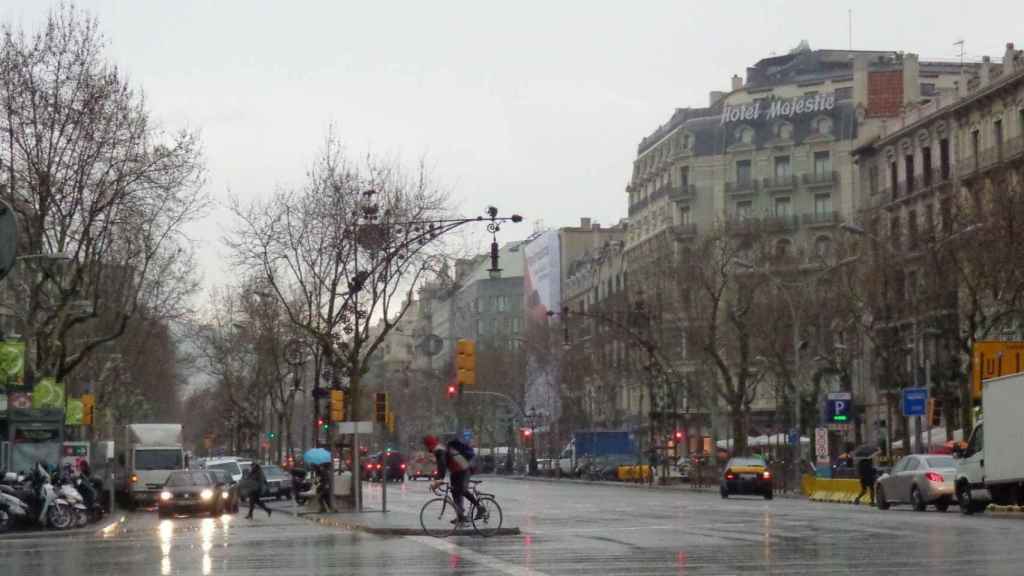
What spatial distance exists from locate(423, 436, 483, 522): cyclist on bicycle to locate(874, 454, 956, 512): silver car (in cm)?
1511

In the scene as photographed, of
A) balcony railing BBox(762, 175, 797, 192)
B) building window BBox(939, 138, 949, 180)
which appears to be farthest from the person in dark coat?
balcony railing BBox(762, 175, 797, 192)

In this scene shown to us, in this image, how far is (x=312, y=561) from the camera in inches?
925

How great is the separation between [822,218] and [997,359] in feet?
252

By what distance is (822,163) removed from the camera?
386 feet

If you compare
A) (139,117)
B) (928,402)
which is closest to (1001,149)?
(928,402)

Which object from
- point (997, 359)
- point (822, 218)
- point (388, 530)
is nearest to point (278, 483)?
point (997, 359)

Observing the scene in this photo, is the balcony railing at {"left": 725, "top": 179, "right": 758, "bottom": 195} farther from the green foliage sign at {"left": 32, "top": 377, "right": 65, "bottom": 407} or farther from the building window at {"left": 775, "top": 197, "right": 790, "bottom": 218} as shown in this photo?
the green foliage sign at {"left": 32, "top": 377, "right": 65, "bottom": 407}

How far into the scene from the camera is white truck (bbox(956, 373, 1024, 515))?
3600 cm

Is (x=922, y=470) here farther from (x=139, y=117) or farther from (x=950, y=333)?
(x=139, y=117)

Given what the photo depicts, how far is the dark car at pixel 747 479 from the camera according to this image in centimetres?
5894

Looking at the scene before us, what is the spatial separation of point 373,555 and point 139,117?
27144 mm

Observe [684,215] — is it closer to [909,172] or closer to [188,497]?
[909,172]

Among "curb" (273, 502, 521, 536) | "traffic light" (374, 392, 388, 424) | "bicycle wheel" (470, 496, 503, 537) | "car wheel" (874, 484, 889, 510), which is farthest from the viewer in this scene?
"car wheel" (874, 484, 889, 510)

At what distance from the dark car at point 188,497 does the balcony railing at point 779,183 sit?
2929 inches
